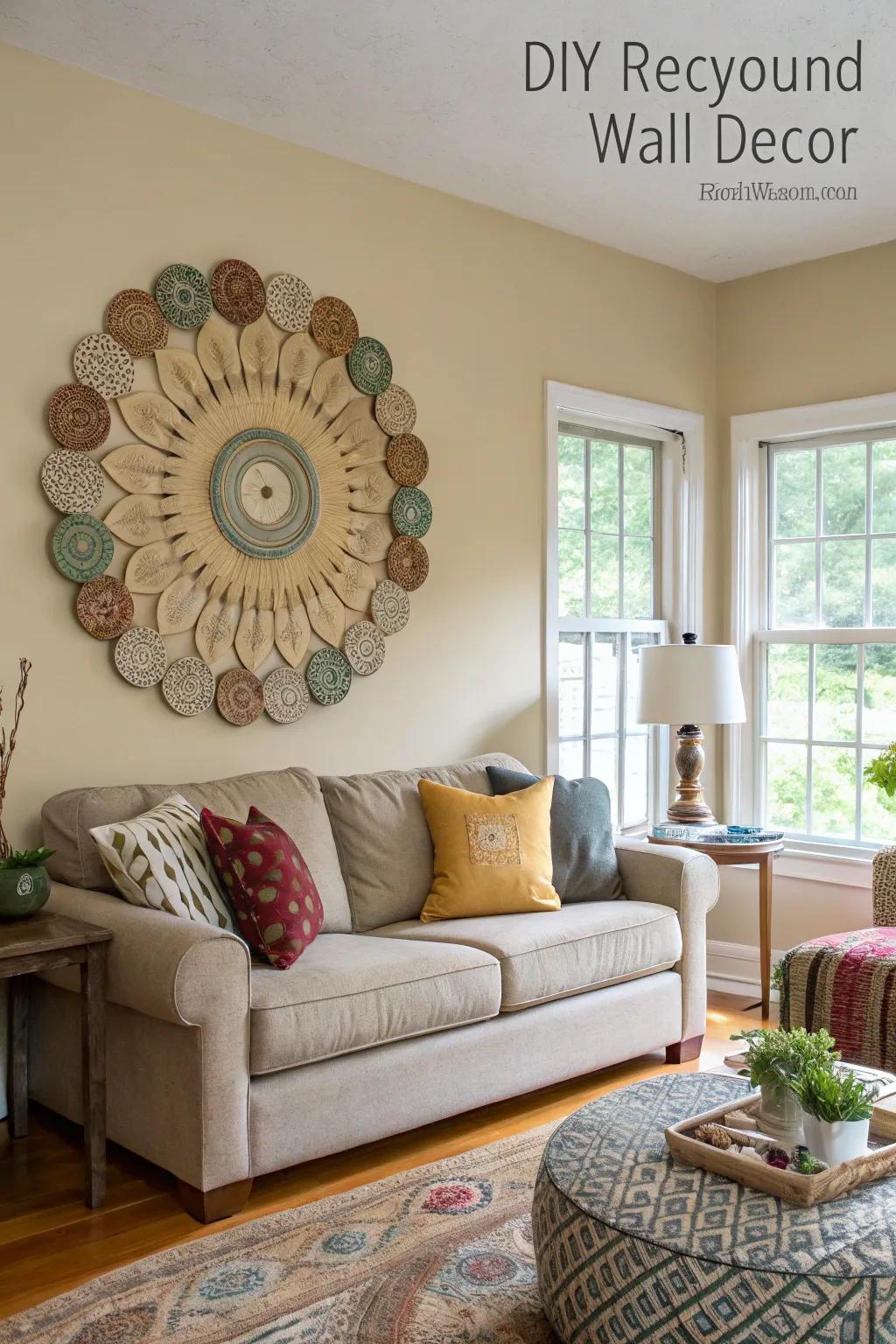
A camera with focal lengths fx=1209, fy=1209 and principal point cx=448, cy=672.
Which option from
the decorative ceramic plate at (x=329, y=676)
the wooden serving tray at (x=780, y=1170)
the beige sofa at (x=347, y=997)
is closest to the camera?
the wooden serving tray at (x=780, y=1170)

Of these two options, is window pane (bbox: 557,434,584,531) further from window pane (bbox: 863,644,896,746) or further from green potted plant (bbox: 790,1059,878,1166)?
green potted plant (bbox: 790,1059,878,1166)

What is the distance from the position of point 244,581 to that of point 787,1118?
2198mm

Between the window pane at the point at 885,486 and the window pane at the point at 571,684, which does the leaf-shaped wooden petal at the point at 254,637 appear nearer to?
the window pane at the point at 571,684

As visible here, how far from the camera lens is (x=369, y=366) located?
3932 millimetres

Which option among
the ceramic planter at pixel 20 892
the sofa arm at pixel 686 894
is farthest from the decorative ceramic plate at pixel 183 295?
the sofa arm at pixel 686 894

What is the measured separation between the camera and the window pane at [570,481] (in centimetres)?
470

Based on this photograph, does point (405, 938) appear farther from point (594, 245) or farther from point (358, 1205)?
point (594, 245)

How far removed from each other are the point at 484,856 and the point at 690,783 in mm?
1358

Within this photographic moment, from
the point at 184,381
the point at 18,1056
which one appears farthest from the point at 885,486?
the point at 18,1056

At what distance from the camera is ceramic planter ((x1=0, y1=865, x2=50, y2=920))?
2760 millimetres

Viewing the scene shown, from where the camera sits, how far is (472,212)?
168 inches

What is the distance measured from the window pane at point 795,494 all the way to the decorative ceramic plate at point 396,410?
5.92ft

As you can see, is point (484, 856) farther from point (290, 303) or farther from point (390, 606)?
point (290, 303)

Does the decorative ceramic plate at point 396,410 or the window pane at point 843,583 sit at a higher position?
the decorative ceramic plate at point 396,410
